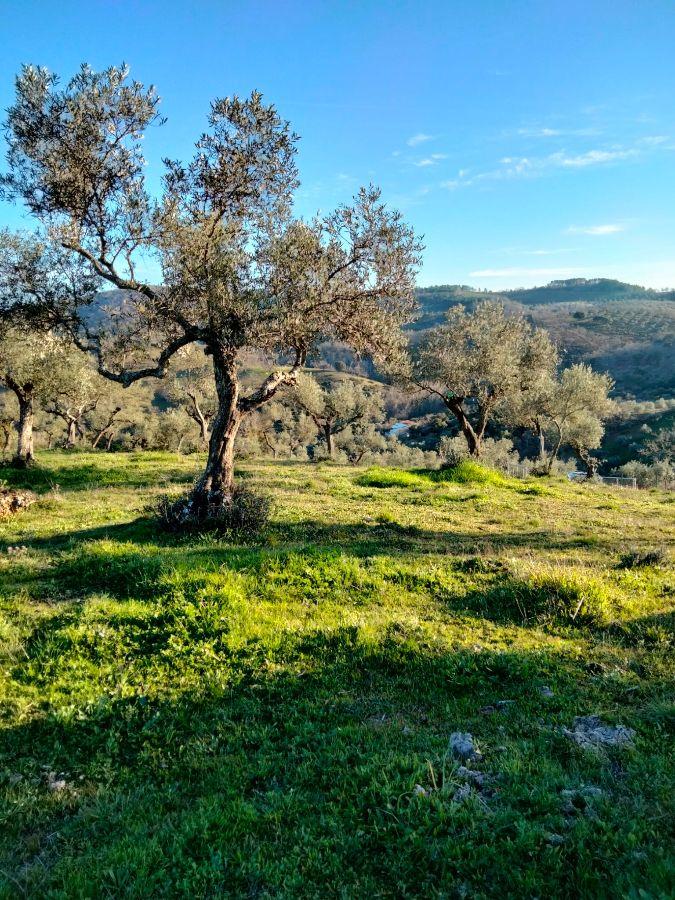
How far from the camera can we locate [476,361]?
30.1 m

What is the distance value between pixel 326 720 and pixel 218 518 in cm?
800

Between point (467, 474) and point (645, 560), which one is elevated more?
point (645, 560)

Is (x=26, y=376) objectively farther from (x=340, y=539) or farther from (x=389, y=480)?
(x=340, y=539)

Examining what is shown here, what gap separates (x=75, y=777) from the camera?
193 inches

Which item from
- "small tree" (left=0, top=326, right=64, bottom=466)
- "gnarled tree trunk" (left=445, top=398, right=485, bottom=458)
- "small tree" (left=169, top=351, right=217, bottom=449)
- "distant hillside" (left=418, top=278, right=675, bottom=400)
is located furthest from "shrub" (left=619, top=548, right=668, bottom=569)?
"distant hillside" (left=418, top=278, right=675, bottom=400)

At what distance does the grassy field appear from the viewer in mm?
3676

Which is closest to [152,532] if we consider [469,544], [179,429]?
[469,544]

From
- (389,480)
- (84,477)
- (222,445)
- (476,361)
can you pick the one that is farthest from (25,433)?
(476,361)

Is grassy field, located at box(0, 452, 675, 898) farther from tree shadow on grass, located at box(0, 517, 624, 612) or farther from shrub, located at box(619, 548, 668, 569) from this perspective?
shrub, located at box(619, 548, 668, 569)

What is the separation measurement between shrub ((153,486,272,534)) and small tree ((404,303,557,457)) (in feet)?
60.5

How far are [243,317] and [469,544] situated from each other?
26.7ft

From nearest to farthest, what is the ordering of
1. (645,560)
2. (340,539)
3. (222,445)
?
(645,560) → (340,539) → (222,445)

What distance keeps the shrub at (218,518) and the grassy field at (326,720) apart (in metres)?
0.95

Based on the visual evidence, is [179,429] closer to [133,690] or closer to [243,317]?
[243,317]
